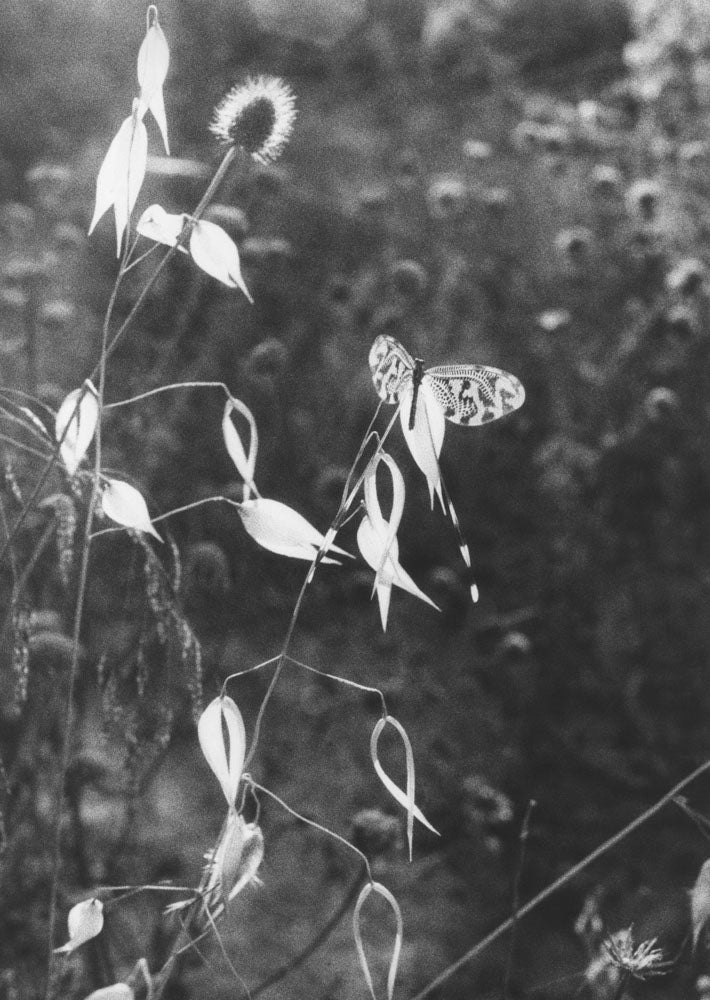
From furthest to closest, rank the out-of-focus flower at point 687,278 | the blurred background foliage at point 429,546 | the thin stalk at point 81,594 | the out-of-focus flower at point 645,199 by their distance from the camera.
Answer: the out-of-focus flower at point 645,199
the out-of-focus flower at point 687,278
the blurred background foliage at point 429,546
the thin stalk at point 81,594

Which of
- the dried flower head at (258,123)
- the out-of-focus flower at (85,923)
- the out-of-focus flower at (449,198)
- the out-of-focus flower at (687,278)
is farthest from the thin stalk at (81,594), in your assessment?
the out-of-focus flower at (449,198)

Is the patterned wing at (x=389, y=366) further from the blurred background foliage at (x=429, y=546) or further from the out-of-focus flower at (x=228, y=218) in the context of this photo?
the out-of-focus flower at (x=228, y=218)

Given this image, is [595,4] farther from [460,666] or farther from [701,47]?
[460,666]

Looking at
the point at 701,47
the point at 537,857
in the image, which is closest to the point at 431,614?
the point at 537,857

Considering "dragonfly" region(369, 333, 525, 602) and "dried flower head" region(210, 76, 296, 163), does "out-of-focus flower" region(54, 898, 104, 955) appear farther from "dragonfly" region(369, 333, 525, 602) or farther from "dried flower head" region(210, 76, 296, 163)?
"dried flower head" region(210, 76, 296, 163)

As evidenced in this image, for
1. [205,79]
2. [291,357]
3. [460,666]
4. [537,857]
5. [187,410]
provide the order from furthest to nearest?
[205,79] → [291,357] → [187,410] → [460,666] → [537,857]

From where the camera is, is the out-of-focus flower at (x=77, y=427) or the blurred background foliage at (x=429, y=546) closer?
the out-of-focus flower at (x=77, y=427)

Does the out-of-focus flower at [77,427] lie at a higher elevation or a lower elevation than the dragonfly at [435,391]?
higher
